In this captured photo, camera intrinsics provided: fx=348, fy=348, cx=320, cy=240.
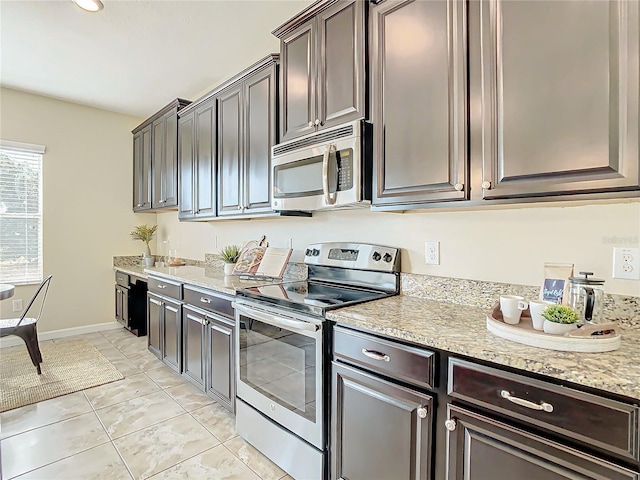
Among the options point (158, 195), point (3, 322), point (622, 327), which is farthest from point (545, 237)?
point (3, 322)

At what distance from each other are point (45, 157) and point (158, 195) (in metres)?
1.37

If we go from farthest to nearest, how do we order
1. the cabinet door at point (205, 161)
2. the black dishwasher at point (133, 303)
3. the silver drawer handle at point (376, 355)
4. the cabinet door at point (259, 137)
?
the black dishwasher at point (133, 303), the cabinet door at point (205, 161), the cabinet door at point (259, 137), the silver drawer handle at point (376, 355)

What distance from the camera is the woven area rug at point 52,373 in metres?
2.71

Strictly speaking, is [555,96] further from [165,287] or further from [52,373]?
[52,373]

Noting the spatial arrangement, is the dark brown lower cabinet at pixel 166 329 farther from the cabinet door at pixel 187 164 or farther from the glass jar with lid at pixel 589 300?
the glass jar with lid at pixel 589 300

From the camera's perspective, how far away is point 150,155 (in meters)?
4.16

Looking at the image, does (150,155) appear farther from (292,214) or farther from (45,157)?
(292,214)

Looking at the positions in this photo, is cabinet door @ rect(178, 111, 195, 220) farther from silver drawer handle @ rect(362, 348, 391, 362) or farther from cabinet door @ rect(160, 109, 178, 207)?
silver drawer handle @ rect(362, 348, 391, 362)

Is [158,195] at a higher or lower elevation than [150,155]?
lower

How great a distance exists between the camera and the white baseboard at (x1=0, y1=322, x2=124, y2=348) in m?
3.85

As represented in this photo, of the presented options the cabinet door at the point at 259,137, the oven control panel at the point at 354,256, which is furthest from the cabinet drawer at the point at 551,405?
the cabinet door at the point at 259,137

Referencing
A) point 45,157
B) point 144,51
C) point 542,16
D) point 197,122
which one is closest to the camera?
point 542,16

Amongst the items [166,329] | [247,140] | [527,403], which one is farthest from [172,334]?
[527,403]

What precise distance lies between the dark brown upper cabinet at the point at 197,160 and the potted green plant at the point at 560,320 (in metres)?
2.58
